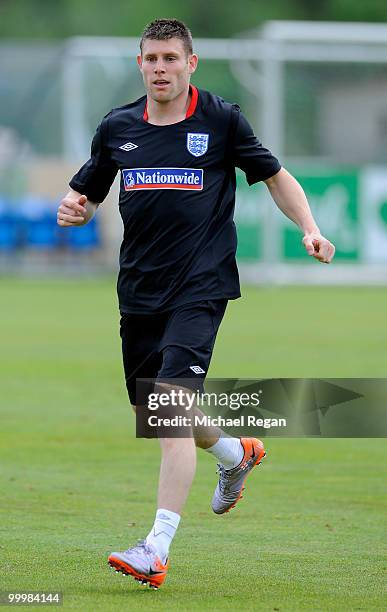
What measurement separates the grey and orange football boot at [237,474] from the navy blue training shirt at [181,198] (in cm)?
93

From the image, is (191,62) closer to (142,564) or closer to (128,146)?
(128,146)

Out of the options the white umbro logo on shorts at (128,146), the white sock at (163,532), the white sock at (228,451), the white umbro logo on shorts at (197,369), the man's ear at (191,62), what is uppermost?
the man's ear at (191,62)

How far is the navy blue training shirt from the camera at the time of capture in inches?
264

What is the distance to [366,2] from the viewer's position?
5503cm

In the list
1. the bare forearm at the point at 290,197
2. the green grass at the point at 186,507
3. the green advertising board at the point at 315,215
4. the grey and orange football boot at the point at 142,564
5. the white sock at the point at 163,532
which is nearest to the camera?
the grey and orange football boot at the point at 142,564

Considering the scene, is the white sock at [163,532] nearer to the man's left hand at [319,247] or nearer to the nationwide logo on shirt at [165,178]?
the man's left hand at [319,247]

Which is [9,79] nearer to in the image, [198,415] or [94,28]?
[94,28]

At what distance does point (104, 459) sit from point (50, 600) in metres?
4.03

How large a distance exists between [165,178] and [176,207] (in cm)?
14

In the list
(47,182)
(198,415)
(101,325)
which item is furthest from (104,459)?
(47,182)

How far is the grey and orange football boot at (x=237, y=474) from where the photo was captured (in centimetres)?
741

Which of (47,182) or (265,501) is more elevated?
(265,501)

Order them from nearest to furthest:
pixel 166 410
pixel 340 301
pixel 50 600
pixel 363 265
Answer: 1. pixel 50 600
2. pixel 166 410
3. pixel 340 301
4. pixel 363 265

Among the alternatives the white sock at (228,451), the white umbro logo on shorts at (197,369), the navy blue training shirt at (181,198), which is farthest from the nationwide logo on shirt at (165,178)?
the white sock at (228,451)
